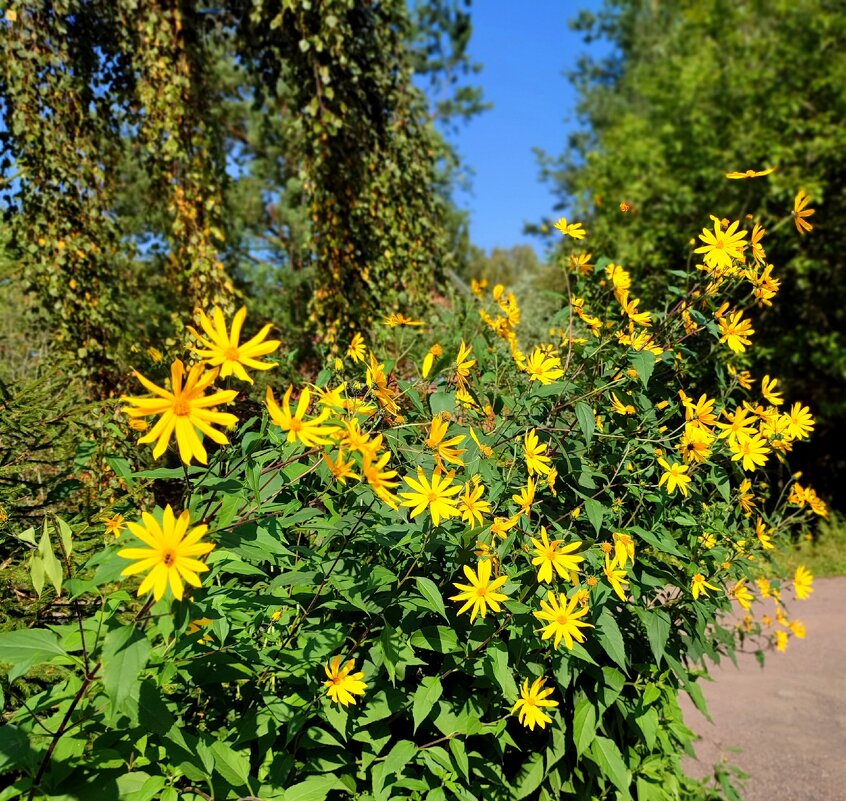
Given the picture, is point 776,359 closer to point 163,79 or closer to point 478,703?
point 163,79

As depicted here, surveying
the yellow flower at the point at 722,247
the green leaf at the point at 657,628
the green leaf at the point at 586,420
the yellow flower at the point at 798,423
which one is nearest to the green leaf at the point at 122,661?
the green leaf at the point at 586,420

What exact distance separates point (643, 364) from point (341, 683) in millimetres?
864

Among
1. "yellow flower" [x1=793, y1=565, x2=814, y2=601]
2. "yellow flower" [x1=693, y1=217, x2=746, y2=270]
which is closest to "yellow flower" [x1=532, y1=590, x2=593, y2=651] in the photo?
"yellow flower" [x1=693, y1=217, x2=746, y2=270]

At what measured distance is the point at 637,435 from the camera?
1489mm

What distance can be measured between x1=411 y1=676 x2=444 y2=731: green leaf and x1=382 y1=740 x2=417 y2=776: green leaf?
0.08 meters

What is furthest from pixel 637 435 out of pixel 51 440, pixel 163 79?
pixel 163 79

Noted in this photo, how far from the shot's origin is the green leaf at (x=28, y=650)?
92cm

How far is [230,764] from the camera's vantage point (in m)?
1.08

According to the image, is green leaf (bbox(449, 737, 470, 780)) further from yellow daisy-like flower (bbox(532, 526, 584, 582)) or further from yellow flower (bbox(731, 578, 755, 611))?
yellow flower (bbox(731, 578, 755, 611))

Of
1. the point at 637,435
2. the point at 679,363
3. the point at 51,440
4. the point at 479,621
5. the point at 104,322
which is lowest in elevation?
the point at 479,621

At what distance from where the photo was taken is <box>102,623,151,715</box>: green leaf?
0.78 m

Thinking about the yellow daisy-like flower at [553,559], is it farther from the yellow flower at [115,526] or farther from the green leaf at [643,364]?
the yellow flower at [115,526]

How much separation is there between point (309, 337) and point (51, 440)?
3709mm

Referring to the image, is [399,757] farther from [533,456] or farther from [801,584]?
[801,584]
